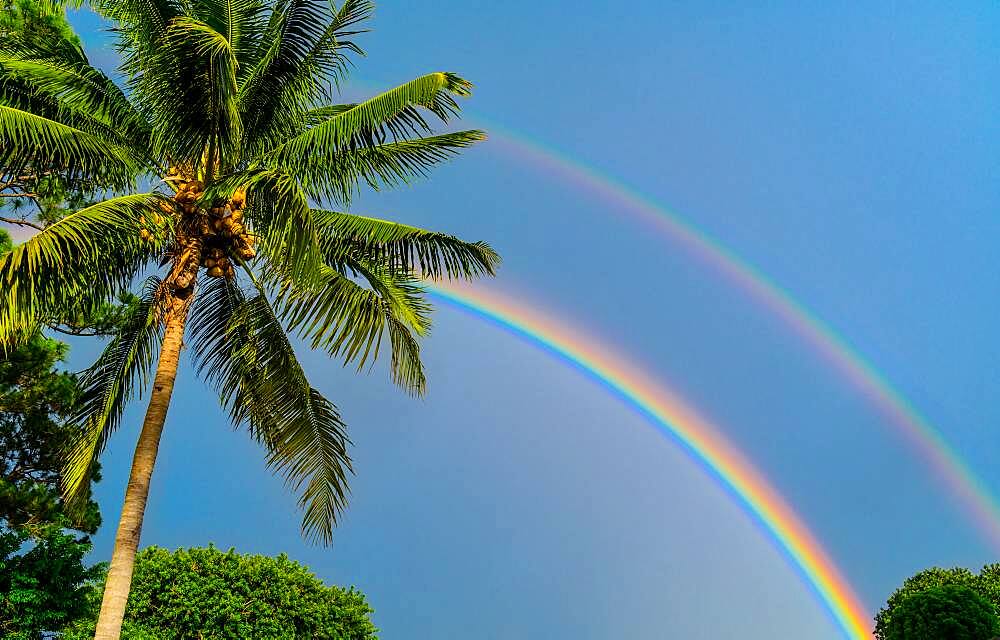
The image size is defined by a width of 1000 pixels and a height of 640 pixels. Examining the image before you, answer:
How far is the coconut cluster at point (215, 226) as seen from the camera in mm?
11547

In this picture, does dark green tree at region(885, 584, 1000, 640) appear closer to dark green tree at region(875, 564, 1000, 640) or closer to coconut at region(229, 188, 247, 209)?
dark green tree at region(875, 564, 1000, 640)

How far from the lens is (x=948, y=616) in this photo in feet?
70.7

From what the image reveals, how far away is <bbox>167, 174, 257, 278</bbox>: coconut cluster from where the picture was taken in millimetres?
11547

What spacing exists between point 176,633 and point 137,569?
5.94 ft

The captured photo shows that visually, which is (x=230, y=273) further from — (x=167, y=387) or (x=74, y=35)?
(x=74, y=35)

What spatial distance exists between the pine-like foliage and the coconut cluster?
0.02 metres

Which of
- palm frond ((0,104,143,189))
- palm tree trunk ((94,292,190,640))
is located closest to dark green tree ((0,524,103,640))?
palm tree trunk ((94,292,190,640))

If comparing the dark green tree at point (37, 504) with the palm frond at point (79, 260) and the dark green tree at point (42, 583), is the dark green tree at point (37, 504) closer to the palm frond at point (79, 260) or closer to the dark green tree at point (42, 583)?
the dark green tree at point (42, 583)

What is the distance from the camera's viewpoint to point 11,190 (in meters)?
15.6

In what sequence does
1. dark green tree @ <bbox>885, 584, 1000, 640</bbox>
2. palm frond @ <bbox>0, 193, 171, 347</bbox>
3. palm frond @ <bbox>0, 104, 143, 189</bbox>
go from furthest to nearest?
A: 1. dark green tree @ <bbox>885, 584, 1000, 640</bbox>
2. palm frond @ <bbox>0, 104, 143, 189</bbox>
3. palm frond @ <bbox>0, 193, 171, 347</bbox>

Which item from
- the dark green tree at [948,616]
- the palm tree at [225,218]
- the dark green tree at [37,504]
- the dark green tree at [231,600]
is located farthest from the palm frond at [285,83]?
the dark green tree at [948,616]

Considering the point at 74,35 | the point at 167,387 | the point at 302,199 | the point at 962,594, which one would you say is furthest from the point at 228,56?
the point at 962,594

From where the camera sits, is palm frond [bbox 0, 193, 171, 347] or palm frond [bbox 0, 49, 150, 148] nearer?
palm frond [bbox 0, 193, 171, 347]

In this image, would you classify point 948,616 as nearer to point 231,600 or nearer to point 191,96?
point 231,600
